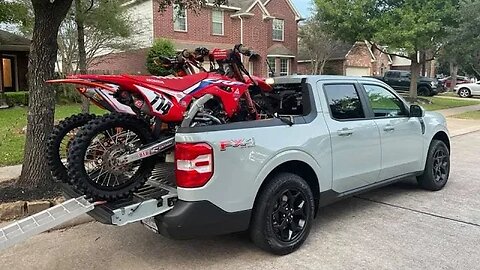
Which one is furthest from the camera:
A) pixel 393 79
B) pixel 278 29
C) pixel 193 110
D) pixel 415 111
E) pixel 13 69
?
pixel 278 29

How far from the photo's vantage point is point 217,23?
27250 millimetres

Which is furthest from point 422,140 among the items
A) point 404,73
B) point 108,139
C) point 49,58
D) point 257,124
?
point 404,73

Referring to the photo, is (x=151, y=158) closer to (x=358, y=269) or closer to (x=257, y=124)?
(x=257, y=124)

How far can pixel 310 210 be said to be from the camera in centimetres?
417

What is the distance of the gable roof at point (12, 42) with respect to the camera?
20.3 m

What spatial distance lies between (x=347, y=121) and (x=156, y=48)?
63.5ft

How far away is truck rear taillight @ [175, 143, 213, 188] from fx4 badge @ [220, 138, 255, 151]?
12 centimetres

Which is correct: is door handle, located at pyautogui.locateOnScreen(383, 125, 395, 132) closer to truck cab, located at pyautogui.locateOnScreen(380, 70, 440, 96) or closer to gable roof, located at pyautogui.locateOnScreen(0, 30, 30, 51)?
gable roof, located at pyautogui.locateOnScreen(0, 30, 30, 51)

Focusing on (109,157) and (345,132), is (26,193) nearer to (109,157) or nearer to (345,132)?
(109,157)

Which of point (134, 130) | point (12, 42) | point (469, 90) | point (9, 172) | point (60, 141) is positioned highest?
point (12, 42)

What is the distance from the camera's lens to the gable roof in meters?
20.3

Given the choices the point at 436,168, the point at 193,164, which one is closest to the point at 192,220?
the point at 193,164

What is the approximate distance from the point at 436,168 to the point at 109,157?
180 inches

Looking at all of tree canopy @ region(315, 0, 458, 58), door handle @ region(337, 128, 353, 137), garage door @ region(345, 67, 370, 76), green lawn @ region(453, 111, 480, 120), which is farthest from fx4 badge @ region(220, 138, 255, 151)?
garage door @ region(345, 67, 370, 76)
